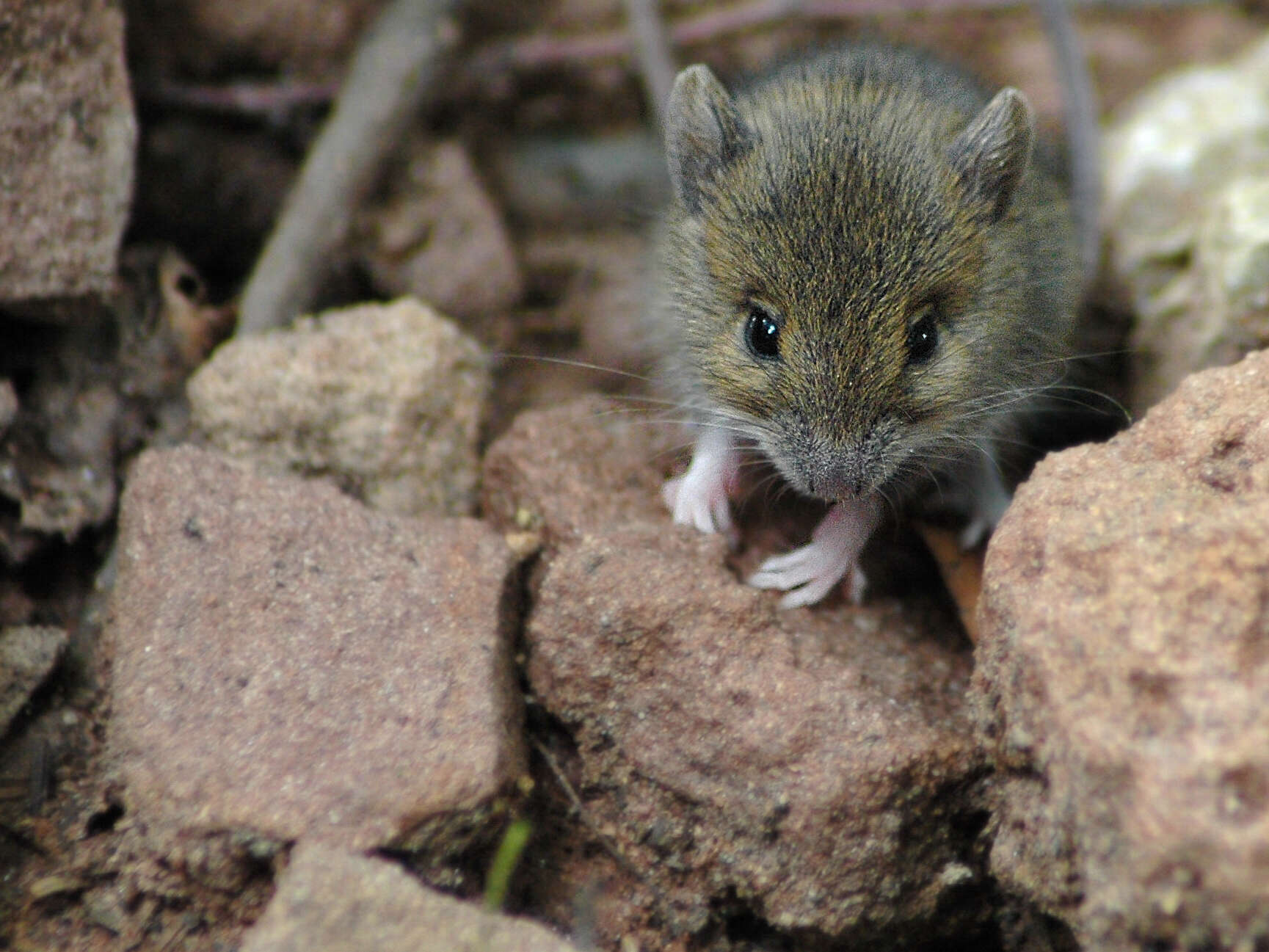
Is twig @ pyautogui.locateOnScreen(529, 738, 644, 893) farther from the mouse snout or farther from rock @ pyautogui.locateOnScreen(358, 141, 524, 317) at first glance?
rock @ pyautogui.locateOnScreen(358, 141, 524, 317)

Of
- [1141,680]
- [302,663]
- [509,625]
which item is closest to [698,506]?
[509,625]

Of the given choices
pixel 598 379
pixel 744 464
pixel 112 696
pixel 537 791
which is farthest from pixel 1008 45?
pixel 112 696

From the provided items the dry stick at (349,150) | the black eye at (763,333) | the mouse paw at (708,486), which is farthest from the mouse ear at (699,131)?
the dry stick at (349,150)

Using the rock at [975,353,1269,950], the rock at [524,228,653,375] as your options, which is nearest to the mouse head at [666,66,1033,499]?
the rock at [975,353,1269,950]

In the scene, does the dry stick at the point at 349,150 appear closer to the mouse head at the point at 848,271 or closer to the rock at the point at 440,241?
the rock at the point at 440,241

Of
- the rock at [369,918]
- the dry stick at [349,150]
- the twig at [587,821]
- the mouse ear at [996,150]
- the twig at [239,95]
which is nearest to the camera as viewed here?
the rock at [369,918]

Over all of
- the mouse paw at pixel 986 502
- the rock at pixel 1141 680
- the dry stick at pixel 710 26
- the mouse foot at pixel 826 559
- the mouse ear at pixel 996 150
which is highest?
the mouse ear at pixel 996 150

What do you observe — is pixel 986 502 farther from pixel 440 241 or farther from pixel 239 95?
pixel 239 95

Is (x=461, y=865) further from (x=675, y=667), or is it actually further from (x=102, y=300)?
(x=102, y=300)
